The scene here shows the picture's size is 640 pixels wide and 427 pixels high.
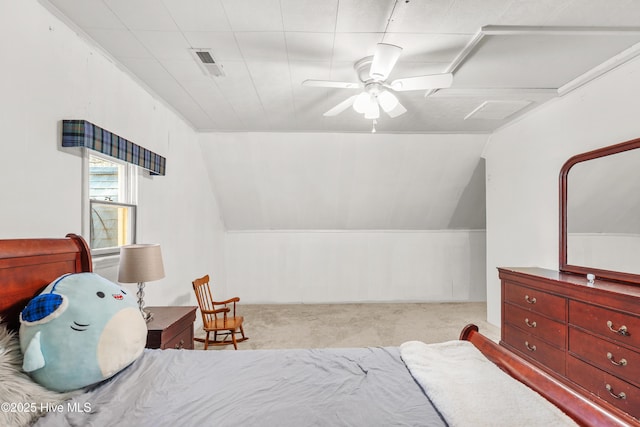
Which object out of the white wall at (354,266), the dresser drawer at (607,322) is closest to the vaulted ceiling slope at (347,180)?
the white wall at (354,266)

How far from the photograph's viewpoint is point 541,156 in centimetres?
313

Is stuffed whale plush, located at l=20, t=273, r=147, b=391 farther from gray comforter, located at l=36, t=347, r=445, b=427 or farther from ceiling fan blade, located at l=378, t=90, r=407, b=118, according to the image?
ceiling fan blade, located at l=378, t=90, r=407, b=118

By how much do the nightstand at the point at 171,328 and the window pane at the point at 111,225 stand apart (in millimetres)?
Result: 614

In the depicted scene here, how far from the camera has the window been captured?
2129 millimetres

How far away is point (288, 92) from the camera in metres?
2.85

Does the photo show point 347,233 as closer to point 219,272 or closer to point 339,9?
point 219,272

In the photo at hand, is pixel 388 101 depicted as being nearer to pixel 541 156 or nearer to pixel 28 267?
pixel 541 156

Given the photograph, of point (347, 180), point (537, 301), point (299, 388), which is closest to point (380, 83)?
point (299, 388)

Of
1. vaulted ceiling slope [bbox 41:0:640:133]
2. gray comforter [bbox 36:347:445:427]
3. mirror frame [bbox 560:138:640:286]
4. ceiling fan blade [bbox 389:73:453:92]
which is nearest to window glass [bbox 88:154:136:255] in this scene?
vaulted ceiling slope [bbox 41:0:640:133]

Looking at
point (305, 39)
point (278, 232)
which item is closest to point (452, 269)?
point (278, 232)

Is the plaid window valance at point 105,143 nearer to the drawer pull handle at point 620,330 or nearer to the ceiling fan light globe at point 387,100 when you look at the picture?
the ceiling fan light globe at point 387,100

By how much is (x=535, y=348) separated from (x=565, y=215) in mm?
1186

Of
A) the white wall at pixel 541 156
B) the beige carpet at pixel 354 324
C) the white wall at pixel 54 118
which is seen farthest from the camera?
the beige carpet at pixel 354 324

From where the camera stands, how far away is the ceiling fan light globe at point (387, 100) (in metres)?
2.14
